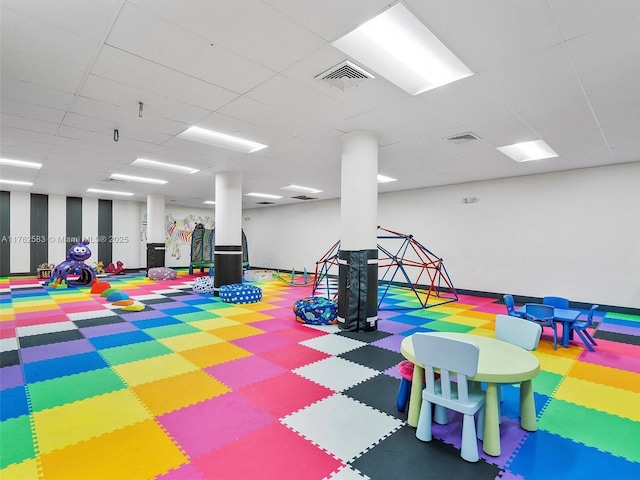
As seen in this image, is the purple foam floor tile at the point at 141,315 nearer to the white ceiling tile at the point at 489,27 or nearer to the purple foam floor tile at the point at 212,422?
the purple foam floor tile at the point at 212,422

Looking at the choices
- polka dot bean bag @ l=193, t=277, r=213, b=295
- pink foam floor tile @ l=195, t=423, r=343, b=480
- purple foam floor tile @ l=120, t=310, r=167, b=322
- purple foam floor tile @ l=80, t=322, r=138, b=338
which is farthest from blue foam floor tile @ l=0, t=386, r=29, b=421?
polka dot bean bag @ l=193, t=277, r=213, b=295

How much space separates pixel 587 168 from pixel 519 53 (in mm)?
6430

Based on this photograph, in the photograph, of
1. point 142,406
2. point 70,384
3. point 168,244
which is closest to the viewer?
point 142,406

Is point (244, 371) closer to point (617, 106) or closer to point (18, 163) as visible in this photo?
point (617, 106)

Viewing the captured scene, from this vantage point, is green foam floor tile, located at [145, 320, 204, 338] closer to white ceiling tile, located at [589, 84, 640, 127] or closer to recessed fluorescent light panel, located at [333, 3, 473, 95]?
recessed fluorescent light panel, located at [333, 3, 473, 95]

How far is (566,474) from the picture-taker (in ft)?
7.39

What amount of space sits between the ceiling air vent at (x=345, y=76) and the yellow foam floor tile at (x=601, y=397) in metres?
4.09

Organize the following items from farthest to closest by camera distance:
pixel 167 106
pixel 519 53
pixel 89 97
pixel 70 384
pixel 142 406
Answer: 1. pixel 167 106
2. pixel 89 97
3. pixel 70 384
4. pixel 519 53
5. pixel 142 406

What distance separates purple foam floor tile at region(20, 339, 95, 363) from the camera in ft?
14.2

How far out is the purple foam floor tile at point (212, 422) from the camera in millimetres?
2566

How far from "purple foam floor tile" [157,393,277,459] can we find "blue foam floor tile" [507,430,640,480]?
1.96 meters

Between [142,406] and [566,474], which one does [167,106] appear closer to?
[142,406]

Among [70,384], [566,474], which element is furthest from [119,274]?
[566,474]

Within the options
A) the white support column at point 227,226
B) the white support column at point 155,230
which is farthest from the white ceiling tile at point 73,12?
the white support column at point 155,230
